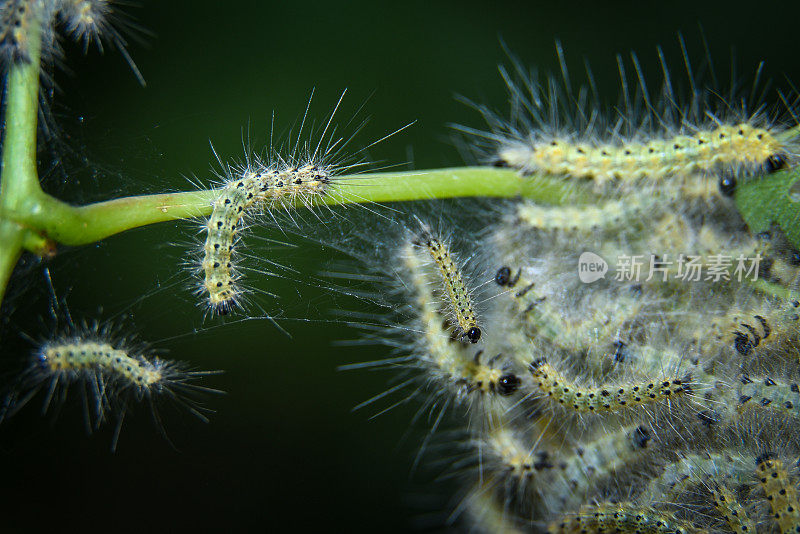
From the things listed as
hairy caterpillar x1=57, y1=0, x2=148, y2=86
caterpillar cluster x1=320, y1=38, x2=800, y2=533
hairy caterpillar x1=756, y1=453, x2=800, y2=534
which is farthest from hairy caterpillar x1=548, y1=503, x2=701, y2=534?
hairy caterpillar x1=57, y1=0, x2=148, y2=86

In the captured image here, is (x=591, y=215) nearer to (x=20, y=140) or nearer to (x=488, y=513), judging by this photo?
(x=488, y=513)

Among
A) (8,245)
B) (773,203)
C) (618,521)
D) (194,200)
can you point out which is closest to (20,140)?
(8,245)

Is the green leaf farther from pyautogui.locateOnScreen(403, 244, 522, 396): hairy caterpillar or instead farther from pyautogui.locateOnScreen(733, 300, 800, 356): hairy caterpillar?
pyautogui.locateOnScreen(403, 244, 522, 396): hairy caterpillar

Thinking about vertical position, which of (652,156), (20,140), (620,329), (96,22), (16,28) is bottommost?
(620,329)

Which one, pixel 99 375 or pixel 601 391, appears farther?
pixel 99 375

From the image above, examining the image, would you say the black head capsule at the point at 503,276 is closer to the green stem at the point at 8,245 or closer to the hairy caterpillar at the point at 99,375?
the hairy caterpillar at the point at 99,375

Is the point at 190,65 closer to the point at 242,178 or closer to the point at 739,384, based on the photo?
the point at 242,178

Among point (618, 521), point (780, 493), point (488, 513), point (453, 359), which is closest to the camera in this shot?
point (780, 493)
